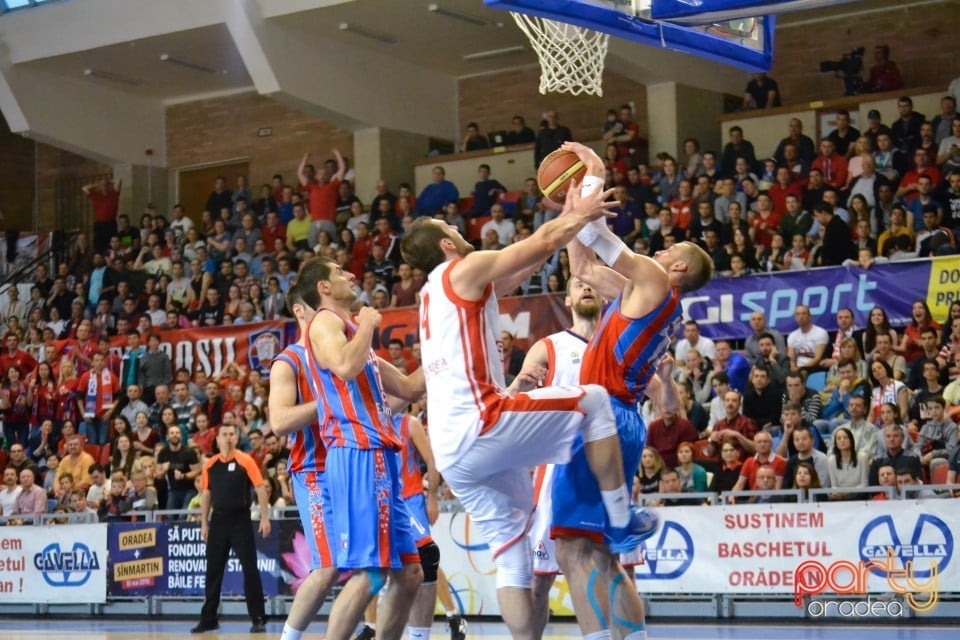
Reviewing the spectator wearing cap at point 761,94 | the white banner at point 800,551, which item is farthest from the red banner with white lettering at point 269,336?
the spectator wearing cap at point 761,94

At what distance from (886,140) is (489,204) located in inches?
254

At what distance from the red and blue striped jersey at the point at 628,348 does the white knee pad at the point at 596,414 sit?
50 centimetres

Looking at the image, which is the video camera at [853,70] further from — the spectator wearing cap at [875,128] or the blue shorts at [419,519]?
the blue shorts at [419,519]

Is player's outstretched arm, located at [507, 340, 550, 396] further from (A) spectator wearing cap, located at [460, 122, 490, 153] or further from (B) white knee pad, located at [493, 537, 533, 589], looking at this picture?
(A) spectator wearing cap, located at [460, 122, 490, 153]

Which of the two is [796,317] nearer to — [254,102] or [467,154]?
[467,154]

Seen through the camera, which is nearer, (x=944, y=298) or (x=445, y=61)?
(x=944, y=298)

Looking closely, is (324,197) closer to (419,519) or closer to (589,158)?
(419,519)

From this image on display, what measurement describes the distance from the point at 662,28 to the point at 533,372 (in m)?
3.26

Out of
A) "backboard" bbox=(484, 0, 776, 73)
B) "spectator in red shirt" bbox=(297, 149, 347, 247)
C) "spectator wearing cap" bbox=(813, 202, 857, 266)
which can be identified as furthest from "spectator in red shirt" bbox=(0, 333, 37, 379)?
"backboard" bbox=(484, 0, 776, 73)

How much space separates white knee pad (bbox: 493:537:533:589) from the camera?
7.11 m

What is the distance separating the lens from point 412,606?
8078 mm

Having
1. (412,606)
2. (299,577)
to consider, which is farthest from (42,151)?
(412,606)

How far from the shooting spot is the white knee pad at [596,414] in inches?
266

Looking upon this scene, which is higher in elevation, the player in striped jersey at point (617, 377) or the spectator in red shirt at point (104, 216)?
the spectator in red shirt at point (104, 216)
